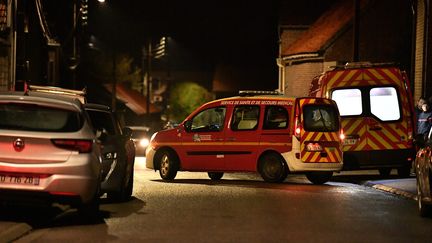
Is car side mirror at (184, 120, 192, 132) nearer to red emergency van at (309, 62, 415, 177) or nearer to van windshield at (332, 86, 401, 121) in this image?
red emergency van at (309, 62, 415, 177)

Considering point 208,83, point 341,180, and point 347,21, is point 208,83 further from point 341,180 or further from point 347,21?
point 341,180

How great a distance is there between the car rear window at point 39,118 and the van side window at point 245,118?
8300mm

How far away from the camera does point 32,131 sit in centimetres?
1134

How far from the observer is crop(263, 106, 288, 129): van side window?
763 inches

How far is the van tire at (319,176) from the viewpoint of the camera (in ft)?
65.5

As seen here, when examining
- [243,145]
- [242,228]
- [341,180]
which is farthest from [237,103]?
[242,228]

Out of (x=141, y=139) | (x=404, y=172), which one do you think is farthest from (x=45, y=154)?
(x=141, y=139)

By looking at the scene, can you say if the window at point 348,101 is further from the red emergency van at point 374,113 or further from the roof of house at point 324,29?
the roof of house at point 324,29

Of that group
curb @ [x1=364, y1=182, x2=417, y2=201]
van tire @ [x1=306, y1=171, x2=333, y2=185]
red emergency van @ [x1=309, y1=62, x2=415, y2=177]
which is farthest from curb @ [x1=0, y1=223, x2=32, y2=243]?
red emergency van @ [x1=309, y1=62, x2=415, y2=177]

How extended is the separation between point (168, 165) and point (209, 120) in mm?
A: 1387

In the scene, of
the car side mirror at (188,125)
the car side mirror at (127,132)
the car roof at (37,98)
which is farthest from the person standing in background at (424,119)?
the car roof at (37,98)

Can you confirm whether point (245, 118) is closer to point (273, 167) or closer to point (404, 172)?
point (273, 167)

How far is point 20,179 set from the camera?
36.9 ft

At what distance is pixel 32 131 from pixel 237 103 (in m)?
9.17
